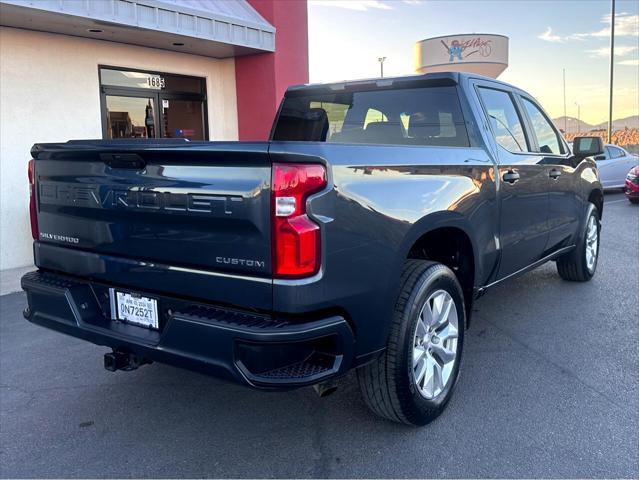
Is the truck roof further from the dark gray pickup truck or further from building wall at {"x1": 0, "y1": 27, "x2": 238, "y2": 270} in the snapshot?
building wall at {"x1": 0, "y1": 27, "x2": 238, "y2": 270}

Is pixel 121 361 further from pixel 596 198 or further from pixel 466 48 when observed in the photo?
pixel 466 48

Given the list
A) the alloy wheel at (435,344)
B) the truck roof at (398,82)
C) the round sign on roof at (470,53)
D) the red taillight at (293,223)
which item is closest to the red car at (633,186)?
the truck roof at (398,82)

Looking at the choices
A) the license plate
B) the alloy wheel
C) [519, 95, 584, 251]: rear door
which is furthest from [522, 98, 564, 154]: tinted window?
the license plate

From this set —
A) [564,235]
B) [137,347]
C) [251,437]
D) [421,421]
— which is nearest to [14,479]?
[137,347]

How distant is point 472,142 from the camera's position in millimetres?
3867

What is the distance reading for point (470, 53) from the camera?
36.7m

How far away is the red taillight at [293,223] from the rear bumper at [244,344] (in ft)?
0.82

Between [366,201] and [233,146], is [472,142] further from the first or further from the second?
[233,146]

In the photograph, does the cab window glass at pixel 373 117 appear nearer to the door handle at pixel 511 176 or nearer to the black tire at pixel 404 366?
the door handle at pixel 511 176

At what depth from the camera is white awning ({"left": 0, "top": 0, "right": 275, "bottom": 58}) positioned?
6992 mm

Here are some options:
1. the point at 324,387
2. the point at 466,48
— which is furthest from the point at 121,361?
the point at 466,48

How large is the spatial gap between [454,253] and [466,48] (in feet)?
120

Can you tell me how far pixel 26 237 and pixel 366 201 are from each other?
676 cm

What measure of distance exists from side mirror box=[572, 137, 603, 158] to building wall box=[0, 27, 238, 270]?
6.67m
